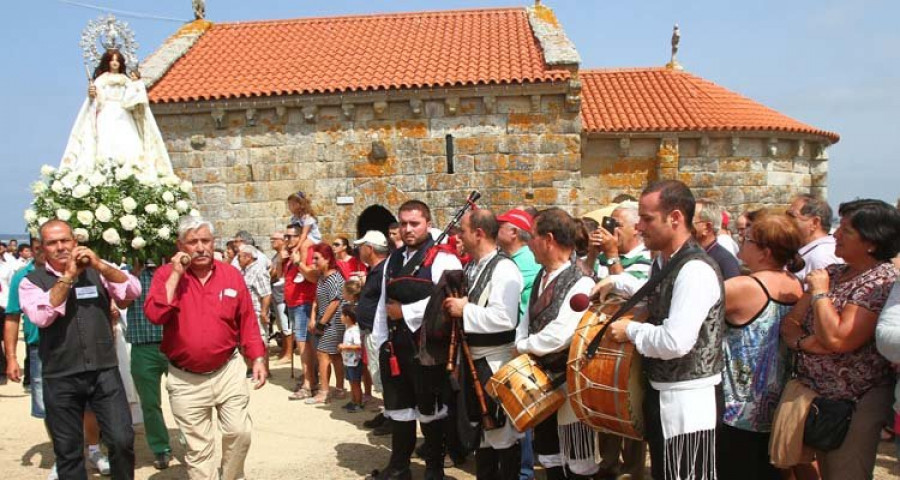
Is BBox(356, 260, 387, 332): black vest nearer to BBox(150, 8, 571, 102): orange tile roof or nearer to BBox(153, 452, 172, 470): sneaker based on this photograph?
BBox(153, 452, 172, 470): sneaker

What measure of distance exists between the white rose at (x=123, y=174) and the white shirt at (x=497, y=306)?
2.95 meters

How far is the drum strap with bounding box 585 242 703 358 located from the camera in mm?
3230

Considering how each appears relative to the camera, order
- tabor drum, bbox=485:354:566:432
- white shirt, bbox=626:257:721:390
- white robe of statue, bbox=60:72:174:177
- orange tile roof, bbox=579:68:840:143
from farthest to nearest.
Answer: orange tile roof, bbox=579:68:840:143 < white robe of statue, bbox=60:72:174:177 < tabor drum, bbox=485:354:566:432 < white shirt, bbox=626:257:721:390

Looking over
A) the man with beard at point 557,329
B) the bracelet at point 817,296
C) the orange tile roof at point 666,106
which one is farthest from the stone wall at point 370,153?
the bracelet at point 817,296

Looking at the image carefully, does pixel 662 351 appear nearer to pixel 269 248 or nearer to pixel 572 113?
pixel 572 113

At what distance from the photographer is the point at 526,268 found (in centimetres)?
501

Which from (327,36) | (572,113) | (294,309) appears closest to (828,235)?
(294,309)

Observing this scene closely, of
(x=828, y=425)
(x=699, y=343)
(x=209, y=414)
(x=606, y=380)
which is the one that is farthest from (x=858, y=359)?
(x=209, y=414)

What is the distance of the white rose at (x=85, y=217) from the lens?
5086mm

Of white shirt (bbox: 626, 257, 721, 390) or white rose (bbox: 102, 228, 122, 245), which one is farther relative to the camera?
white rose (bbox: 102, 228, 122, 245)

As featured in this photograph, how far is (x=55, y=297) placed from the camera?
14.7 ft

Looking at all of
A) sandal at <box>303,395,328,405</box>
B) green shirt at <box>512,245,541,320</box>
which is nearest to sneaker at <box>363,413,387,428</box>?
sandal at <box>303,395,328,405</box>

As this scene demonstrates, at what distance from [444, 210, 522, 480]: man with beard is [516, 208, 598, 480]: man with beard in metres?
0.19

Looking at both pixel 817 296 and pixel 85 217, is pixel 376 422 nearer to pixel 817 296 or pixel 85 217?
pixel 85 217
